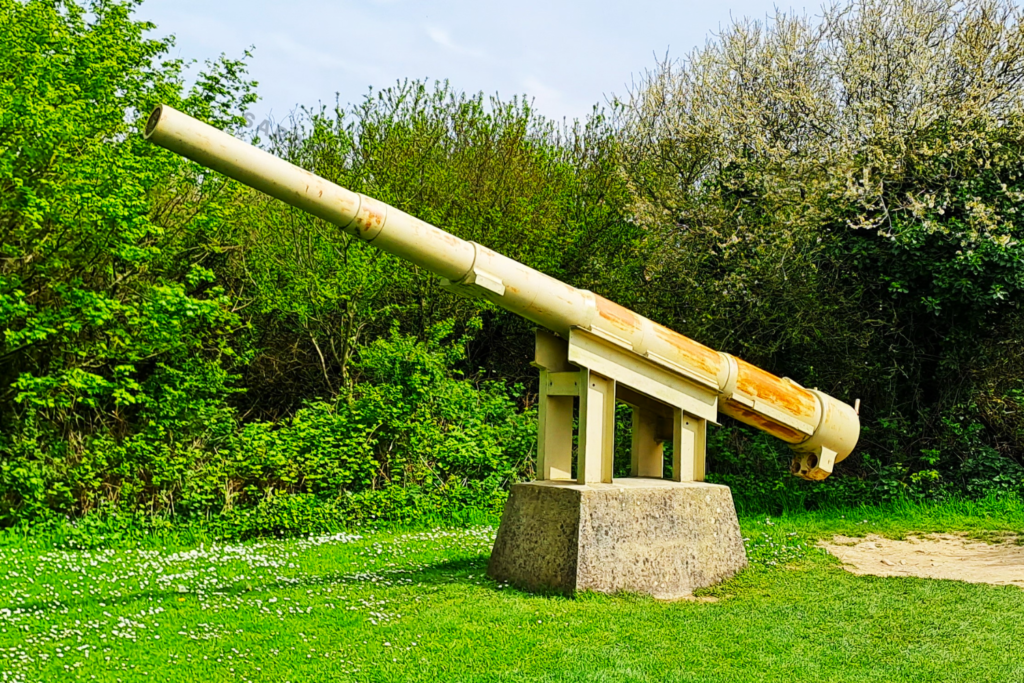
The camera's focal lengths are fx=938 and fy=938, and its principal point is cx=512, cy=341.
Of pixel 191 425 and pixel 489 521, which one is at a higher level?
pixel 191 425

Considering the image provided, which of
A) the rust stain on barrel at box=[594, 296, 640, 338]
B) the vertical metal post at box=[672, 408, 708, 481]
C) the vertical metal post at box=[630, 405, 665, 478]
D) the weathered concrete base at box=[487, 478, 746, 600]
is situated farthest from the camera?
the vertical metal post at box=[630, 405, 665, 478]

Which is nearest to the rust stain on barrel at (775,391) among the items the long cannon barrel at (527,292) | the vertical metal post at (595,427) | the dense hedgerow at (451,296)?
the long cannon barrel at (527,292)

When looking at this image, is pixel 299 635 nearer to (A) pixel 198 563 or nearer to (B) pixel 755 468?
(A) pixel 198 563

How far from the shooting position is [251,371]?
14.4 m

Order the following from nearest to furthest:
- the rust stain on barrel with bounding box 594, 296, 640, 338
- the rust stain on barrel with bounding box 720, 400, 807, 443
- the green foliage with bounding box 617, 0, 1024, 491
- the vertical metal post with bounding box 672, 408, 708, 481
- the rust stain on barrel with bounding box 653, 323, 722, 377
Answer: the rust stain on barrel with bounding box 594, 296, 640, 338 < the rust stain on barrel with bounding box 653, 323, 722, 377 < the vertical metal post with bounding box 672, 408, 708, 481 < the rust stain on barrel with bounding box 720, 400, 807, 443 < the green foliage with bounding box 617, 0, 1024, 491

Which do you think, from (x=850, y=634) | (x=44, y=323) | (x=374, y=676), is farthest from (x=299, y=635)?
(x=44, y=323)

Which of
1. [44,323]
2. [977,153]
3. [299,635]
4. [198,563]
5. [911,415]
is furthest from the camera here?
[911,415]

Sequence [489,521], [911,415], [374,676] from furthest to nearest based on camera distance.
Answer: [911,415] < [489,521] < [374,676]

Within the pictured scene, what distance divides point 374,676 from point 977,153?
10392 mm

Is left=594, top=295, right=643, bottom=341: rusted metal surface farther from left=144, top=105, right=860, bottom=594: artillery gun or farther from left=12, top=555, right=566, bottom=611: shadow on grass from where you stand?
left=12, top=555, right=566, bottom=611: shadow on grass

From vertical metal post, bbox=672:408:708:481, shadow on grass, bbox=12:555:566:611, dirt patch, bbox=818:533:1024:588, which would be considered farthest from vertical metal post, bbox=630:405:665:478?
dirt patch, bbox=818:533:1024:588

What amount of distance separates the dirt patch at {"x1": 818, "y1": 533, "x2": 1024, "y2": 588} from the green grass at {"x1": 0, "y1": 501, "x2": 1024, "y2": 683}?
42 cm

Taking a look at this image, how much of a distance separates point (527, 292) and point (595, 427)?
122 cm

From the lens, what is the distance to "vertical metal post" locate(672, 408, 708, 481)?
790 centimetres
